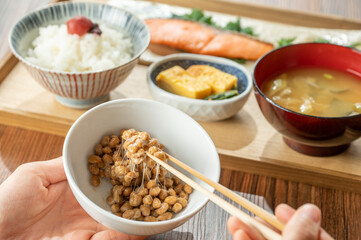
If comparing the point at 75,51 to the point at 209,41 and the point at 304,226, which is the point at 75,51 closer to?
the point at 209,41

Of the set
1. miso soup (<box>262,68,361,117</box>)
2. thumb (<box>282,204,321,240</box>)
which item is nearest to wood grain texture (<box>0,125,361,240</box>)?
miso soup (<box>262,68,361,117</box>)

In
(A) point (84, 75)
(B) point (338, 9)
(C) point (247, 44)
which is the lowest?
(B) point (338, 9)

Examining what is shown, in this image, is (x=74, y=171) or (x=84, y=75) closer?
(x=74, y=171)

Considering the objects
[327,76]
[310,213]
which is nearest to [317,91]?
[327,76]

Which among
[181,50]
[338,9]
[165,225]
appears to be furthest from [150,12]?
[165,225]

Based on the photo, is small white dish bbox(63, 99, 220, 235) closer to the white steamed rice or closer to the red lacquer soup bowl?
the red lacquer soup bowl

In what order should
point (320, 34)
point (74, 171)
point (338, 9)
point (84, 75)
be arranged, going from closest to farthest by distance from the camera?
point (74, 171) → point (84, 75) → point (320, 34) → point (338, 9)

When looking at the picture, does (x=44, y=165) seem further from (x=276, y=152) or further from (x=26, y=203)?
(x=276, y=152)
